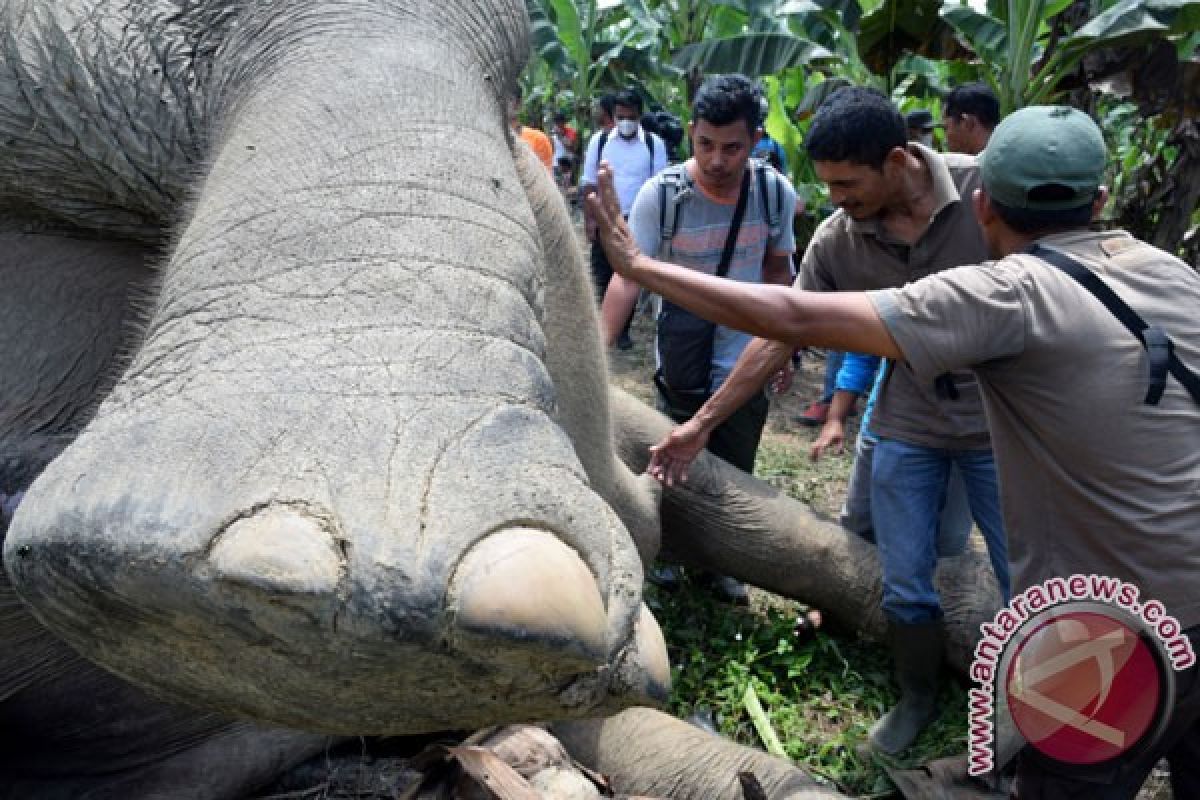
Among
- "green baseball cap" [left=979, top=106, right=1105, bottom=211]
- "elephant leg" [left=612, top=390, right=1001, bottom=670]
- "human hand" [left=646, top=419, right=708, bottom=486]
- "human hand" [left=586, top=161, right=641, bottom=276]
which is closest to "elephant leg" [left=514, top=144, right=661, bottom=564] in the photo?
"human hand" [left=586, top=161, right=641, bottom=276]

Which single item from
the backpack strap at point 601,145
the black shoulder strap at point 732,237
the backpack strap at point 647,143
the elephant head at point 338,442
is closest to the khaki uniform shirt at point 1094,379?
the elephant head at point 338,442

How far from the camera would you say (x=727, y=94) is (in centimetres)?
340

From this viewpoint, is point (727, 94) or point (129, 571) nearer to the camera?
point (129, 571)

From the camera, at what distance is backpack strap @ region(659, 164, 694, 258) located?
3357mm

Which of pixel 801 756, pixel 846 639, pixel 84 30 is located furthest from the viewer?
pixel 846 639

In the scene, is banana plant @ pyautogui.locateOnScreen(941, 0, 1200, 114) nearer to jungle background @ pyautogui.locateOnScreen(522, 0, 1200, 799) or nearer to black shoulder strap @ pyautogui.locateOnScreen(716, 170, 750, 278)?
jungle background @ pyautogui.locateOnScreen(522, 0, 1200, 799)

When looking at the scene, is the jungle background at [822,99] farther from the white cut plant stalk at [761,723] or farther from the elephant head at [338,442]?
the elephant head at [338,442]

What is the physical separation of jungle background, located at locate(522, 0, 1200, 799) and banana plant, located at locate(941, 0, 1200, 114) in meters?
0.01

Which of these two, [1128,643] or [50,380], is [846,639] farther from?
[50,380]

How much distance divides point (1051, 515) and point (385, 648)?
1.49 meters

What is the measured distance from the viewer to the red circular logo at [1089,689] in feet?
6.08

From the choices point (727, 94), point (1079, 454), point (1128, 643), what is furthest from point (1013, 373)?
point (727, 94)

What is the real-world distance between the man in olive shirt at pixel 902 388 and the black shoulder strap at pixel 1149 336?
85 cm

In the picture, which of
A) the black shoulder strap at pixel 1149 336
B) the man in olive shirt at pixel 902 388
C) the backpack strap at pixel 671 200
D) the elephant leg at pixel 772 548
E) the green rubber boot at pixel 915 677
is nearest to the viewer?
the black shoulder strap at pixel 1149 336
